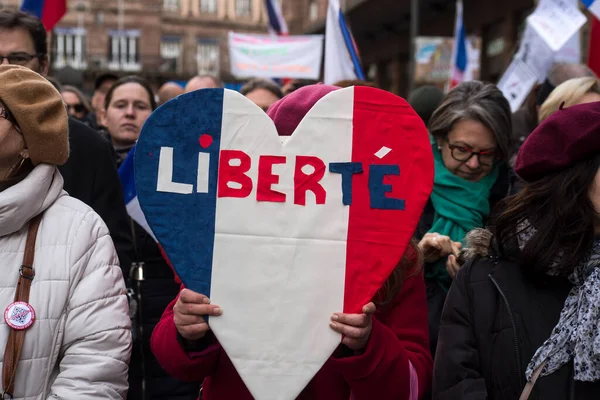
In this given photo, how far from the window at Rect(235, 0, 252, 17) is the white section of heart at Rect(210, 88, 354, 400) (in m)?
58.1

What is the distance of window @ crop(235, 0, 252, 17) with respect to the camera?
58.7 m

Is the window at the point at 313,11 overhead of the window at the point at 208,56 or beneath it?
overhead

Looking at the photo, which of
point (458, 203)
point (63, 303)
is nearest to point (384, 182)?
point (63, 303)

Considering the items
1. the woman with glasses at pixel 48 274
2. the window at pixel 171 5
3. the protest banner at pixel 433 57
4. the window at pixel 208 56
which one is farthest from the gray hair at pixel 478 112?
the window at pixel 171 5

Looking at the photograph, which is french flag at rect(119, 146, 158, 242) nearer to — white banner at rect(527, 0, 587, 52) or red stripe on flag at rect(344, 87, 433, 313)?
red stripe on flag at rect(344, 87, 433, 313)

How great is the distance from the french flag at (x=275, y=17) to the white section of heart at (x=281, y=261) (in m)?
9.16

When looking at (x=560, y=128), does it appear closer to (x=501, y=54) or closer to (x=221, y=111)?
(x=221, y=111)

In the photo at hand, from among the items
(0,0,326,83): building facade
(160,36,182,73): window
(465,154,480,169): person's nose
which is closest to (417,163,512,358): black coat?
(465,154,480,169): person's nose

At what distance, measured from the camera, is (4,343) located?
2.08 metres

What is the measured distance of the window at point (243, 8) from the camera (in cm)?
5872

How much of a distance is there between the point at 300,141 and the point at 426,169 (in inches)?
12.0

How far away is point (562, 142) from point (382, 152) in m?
0.54

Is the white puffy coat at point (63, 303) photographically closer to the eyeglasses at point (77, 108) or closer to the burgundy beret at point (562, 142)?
the burgundy beret at point (562, 142)

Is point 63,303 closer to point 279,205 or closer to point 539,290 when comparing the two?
point 279,205
